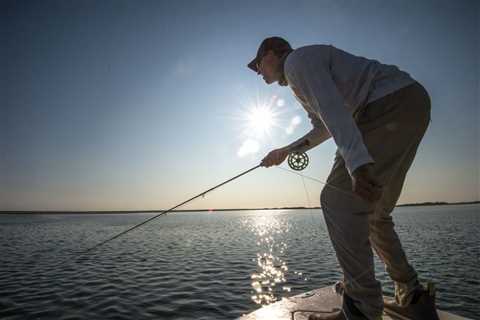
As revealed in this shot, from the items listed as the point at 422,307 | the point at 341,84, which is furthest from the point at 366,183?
the point at 422,307

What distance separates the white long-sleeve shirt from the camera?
69.1 inches

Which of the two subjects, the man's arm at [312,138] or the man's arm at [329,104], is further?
the man's arm at [312,138]

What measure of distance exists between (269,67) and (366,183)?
1.40 meters

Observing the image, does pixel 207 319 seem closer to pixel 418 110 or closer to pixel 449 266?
pixel 418 110

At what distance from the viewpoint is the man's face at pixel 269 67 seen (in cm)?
246

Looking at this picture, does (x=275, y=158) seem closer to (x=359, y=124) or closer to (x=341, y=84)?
(x=359, y=124)

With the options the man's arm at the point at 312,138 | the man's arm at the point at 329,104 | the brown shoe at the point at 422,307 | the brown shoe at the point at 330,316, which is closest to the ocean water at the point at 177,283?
the brown shoe at the point at 330,316

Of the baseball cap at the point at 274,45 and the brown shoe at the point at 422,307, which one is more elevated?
the baseball cap at the point at 274,45

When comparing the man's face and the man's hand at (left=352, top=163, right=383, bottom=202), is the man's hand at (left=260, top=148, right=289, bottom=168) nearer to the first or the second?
the man's face

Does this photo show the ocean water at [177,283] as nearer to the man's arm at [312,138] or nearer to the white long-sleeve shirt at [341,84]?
the man's arm at [312,138]

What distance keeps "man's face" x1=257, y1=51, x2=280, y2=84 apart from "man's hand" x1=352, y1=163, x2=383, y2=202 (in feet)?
4.12

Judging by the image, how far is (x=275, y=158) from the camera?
335 centimetres

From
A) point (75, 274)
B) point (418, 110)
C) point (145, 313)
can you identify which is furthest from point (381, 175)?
point (75, 274)

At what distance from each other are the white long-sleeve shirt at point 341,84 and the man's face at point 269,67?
32 centimetres
